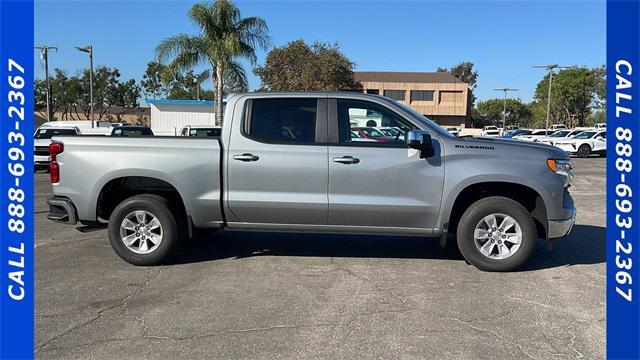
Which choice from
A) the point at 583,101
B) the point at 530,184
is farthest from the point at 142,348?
the point at 583,101

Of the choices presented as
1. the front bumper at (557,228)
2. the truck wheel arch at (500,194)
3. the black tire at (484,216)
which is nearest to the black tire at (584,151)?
the truck wheel arch at (500,194)

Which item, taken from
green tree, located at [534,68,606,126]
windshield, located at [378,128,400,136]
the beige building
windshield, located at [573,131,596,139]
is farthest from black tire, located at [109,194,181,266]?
green tree, located at [534,68,606,126]

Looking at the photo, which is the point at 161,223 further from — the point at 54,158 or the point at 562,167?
the point at 562,167

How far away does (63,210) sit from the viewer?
5793 mm

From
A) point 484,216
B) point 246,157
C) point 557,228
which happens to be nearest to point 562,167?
point 557,228

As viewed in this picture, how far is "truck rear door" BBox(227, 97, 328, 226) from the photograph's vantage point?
18.1ft

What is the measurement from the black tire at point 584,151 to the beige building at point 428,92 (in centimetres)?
4549

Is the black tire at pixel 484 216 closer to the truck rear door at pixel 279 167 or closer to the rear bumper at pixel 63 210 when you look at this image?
the truck rear door at pixel 279 167

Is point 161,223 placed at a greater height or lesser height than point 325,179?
lesser

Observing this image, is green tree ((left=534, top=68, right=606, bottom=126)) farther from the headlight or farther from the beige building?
the headlight

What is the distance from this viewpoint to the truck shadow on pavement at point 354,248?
627cm

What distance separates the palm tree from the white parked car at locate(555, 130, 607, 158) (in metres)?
17.6

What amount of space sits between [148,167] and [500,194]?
4000 millimetres

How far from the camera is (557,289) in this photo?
5.08 metres
